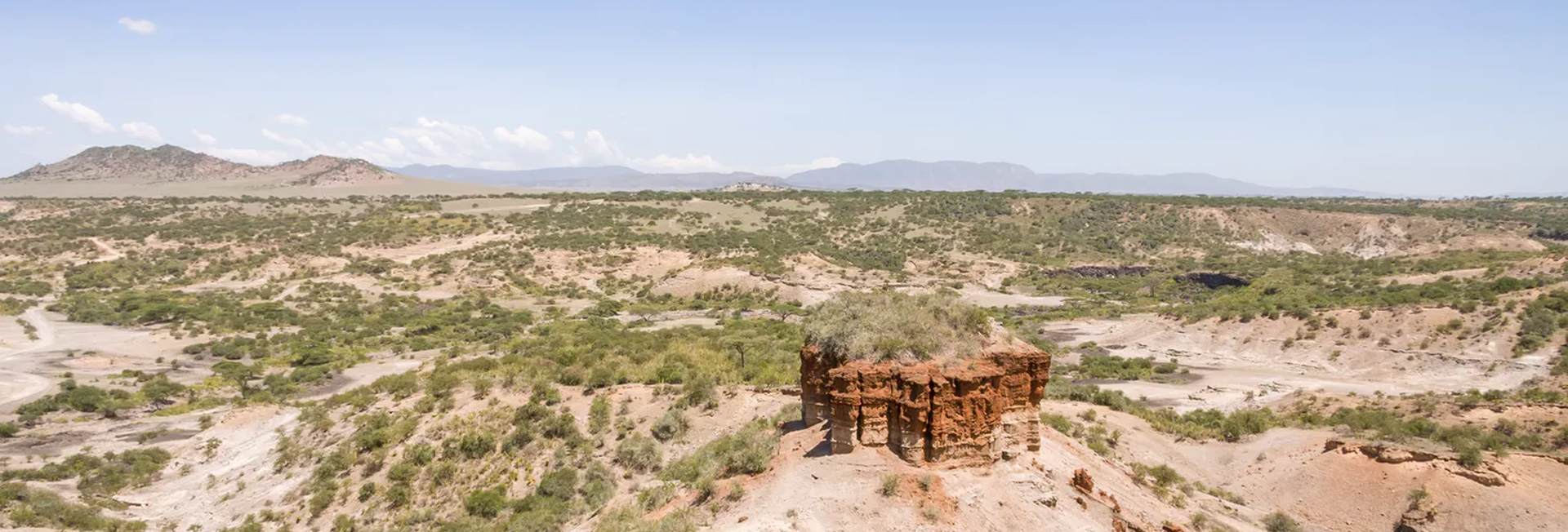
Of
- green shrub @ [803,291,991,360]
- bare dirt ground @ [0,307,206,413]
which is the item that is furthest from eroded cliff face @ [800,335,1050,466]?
bare dirt ground @ [0,307,206,413]

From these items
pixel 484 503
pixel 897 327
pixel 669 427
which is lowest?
pixel 484 503

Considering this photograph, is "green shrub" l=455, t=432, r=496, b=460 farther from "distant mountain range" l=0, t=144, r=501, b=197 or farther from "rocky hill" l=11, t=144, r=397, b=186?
"rocky hill" l=11, t=144, r=397, b=186

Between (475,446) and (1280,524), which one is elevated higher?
(475,446)

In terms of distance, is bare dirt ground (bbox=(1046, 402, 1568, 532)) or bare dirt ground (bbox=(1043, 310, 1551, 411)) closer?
bare dirt ground (bbox=(1046, 402, 1568, 532))

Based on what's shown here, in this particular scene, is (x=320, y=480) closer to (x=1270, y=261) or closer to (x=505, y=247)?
(x=505, y=247)

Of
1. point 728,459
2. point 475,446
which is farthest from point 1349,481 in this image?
point 475,446

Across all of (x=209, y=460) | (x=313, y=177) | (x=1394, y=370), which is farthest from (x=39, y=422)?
(x=313, y=177)

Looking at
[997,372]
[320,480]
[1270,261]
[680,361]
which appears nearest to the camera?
[997,372]

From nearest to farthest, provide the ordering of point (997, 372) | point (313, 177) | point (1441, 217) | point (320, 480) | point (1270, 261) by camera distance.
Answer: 1. point (997, 372)
2. point (320, 480)
3. point (1270, 261)
4. point (1441, 217)
5. point (313, 177)

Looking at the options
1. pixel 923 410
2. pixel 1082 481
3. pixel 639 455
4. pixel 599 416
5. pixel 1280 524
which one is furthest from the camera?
pixel 599 416

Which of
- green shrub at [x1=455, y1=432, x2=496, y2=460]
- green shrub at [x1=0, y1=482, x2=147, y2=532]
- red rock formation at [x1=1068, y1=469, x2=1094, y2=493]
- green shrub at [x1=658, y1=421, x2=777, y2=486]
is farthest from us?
green shrub at [x1=455, y1=432, x2=496, y2=460]

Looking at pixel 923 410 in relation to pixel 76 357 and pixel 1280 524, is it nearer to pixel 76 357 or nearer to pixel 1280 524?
pixel 1280 524
